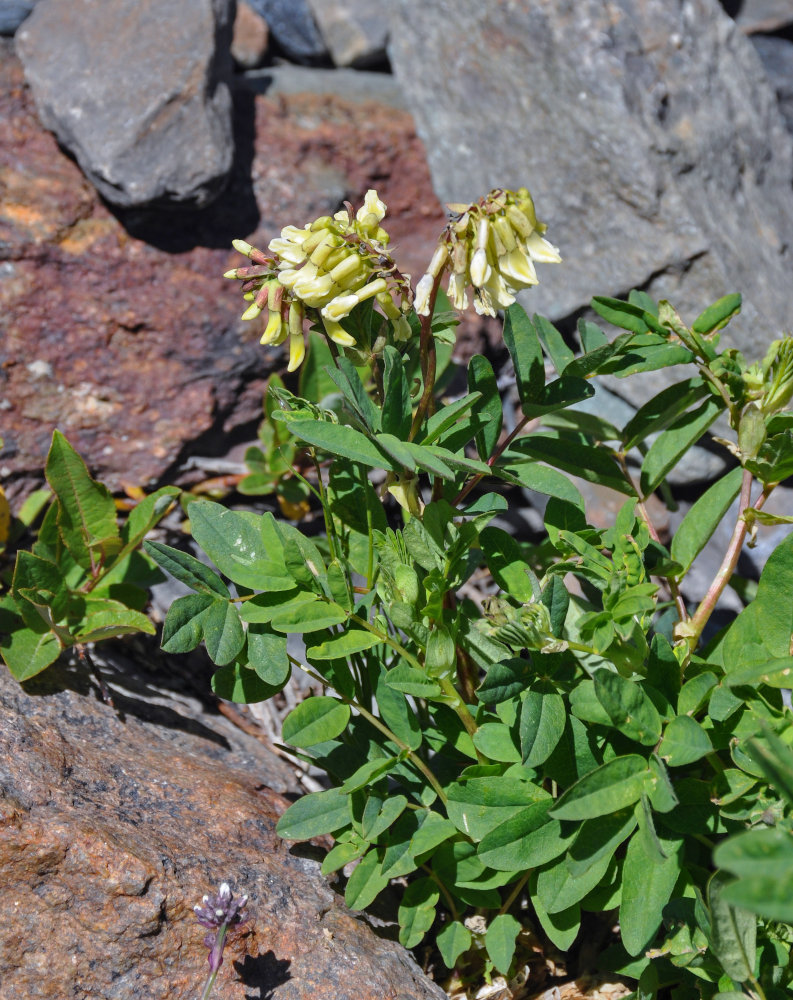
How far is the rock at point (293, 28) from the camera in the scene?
14.1 ft

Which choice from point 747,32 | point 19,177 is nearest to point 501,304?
point 19,177

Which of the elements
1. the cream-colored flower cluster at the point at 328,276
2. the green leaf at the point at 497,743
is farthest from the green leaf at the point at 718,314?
the green leaf at the point at 497,743

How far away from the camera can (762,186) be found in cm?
385

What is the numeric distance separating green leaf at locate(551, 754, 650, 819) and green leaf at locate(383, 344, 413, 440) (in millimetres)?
774

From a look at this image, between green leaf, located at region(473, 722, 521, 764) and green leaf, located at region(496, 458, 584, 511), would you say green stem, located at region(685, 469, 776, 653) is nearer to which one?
green leaf, located at region(496, 458, 584, 511)

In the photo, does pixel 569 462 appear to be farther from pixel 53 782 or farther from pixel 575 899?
pixel 53 782

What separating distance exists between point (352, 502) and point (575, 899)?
0.99 metres

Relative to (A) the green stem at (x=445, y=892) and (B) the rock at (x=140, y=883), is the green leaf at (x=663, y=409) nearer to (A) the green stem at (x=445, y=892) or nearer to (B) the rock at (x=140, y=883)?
(A) the green stem at (x=445, y=892)

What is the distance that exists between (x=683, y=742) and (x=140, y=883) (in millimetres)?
1178

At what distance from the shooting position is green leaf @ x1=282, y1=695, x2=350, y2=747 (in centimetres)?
201

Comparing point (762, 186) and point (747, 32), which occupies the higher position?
point (747, 32)

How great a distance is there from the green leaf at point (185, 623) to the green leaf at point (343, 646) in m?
0.25

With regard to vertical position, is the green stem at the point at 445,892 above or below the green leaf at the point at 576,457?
below

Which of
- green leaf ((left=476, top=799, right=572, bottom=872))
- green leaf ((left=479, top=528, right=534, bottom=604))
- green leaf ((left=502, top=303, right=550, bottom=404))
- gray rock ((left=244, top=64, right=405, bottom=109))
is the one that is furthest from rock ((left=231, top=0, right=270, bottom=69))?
green leaf ((left=476, top=799, right=572, bottom=872))
